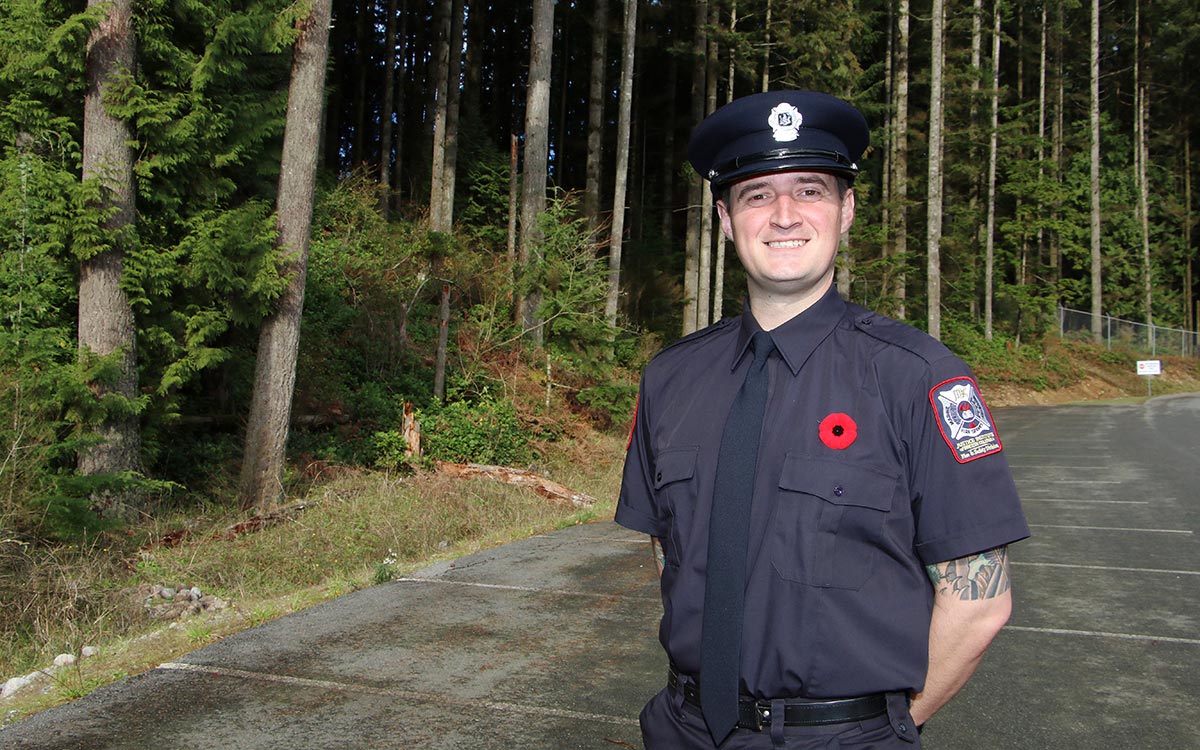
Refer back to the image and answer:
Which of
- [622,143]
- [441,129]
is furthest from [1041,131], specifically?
[441,129]

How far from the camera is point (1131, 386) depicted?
40.0 meters

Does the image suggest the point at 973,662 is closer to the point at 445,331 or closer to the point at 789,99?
the point at 789,99

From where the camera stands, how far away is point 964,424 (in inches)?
82.6

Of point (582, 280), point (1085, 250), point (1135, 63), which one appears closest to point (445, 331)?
point (582, 280)

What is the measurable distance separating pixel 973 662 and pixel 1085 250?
162ft

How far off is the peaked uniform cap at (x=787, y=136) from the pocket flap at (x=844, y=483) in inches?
28.8

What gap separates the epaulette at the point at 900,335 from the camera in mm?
2184

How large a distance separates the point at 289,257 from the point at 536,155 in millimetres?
7395

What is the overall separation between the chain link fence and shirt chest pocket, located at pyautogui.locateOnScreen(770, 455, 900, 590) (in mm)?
43892

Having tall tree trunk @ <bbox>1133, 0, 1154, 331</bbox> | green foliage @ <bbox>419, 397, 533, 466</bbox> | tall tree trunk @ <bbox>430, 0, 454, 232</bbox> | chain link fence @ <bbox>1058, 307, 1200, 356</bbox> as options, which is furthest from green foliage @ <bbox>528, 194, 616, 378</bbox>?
tall tree trunk @ <bbox>1133, 0, 1154, 331</bbox>

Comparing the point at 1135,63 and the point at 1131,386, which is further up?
the point at 1135,63

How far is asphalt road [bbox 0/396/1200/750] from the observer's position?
4562mm

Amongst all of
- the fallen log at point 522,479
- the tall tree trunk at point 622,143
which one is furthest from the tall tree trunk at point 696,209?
the fallen log at point 522,479

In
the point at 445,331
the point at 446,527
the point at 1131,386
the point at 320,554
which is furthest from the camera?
the point at 1131,386
